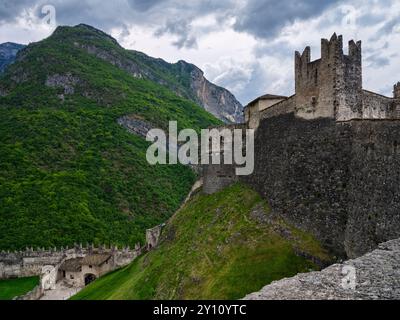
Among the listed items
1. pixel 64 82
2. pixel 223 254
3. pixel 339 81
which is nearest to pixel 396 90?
pixel 339 81

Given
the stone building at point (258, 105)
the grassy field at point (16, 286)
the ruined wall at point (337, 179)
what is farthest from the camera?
the grassy field at point (16, 286)

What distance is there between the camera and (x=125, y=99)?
14025 centimetres

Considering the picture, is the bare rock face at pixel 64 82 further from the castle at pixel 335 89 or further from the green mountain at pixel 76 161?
the castle at pixel 335 89

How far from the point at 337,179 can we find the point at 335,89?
4.96 meters

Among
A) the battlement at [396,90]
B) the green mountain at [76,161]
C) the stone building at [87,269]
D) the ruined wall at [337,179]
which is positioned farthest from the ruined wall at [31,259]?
the battlement at [396,90]

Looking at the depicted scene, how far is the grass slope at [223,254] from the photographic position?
24.9 metres

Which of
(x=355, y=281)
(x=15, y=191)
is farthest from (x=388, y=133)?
(x=15, y=191)

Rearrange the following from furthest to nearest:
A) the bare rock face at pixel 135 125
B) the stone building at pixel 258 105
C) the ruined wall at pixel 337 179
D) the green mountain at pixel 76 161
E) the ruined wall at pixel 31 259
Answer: the bare rock face at pixel 135 125 < the green mountain at pixel 76 161 < the ruined wall at pixel 31 259 < the stone building at pixel 258 105 < the ruined wall at pixel 337 179

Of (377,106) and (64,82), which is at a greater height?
(64,82)

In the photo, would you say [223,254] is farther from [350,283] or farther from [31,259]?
[31,259]

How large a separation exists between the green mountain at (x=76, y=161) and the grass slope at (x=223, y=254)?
3883 centimetres

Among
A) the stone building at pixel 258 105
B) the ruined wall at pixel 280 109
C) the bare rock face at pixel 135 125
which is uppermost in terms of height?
the bare rock face at pixel 135 125

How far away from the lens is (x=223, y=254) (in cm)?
2856

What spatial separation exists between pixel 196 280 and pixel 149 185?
67.6m
